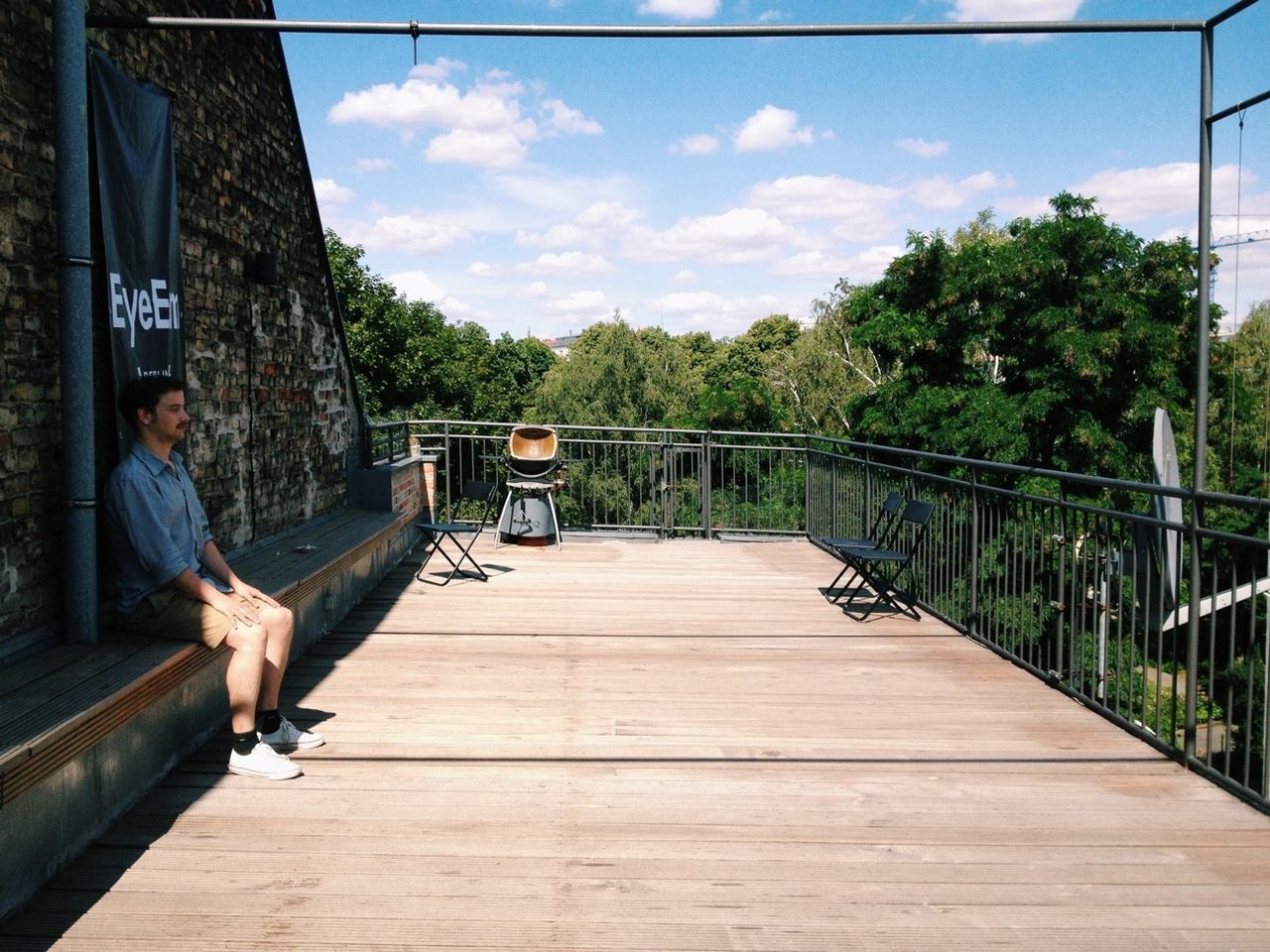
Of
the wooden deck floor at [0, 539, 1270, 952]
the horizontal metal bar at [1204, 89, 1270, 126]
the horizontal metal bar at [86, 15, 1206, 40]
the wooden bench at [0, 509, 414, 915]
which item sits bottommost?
the wooden deck floor at [0, 539, 1270, 952]

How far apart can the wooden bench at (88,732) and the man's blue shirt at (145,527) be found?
9.0 inches

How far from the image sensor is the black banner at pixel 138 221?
13.5 ft

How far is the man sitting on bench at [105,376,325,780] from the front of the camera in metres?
3.81

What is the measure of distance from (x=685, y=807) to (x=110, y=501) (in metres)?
2.44

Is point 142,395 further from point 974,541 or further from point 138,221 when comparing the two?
point 974,541

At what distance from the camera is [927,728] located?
Result: 452 centimetres

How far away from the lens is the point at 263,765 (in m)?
3.77

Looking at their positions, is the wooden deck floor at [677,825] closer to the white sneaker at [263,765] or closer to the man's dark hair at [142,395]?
the white sneaker at [263,765]

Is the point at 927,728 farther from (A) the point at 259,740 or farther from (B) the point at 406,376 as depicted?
(B) the point at 406,376

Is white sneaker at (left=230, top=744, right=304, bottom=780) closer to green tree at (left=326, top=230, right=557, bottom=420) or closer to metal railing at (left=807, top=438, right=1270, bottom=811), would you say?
metal railing at (left=807, top=438, right=1270, bottom=811)

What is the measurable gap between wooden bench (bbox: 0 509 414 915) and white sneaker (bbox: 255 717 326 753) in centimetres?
32

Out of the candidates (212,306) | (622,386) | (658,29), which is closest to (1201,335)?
(658,29)

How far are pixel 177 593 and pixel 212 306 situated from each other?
2.27 meters

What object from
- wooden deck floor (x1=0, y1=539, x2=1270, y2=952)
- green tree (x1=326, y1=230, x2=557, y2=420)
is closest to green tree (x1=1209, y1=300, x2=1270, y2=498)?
wooden deck floor (x1=0, y1=539, x2=1270, y2=952)
